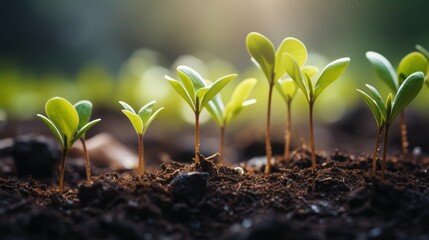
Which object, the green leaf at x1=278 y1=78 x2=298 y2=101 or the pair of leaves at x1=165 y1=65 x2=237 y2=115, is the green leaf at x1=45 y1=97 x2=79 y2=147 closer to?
the pair of leaves at x1=165 y1=65 x2=237 y2=115

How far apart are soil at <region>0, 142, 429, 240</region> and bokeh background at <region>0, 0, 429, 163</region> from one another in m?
0.64

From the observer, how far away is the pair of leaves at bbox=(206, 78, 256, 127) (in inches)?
84.5

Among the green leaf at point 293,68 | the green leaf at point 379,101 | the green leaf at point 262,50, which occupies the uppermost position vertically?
the green leaf at point 262,50

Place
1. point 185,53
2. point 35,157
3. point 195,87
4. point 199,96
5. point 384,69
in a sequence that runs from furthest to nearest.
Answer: point 185,53 < point 35,157 < point 384,69 < point 195,87 < point 199,96

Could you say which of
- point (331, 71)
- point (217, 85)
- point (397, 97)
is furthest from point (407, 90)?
point (217, 85)

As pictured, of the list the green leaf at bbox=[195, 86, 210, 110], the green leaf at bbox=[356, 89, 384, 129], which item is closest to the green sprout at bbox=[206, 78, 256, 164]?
the green leaf at bbox=[195, 86, 210, 110]

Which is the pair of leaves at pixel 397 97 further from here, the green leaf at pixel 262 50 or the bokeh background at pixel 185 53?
the bokeh background at pixel 185 53

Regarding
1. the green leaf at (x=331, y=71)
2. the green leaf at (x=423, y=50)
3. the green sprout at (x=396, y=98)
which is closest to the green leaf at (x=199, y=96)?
the green leaf at (x=331, y=71)

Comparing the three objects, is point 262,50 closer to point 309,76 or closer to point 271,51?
point 271,51

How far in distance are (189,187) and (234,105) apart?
2.14 ft

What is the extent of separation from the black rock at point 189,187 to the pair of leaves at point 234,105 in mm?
542

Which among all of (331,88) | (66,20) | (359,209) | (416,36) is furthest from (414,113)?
(66,20)

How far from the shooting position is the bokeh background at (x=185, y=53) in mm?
3423

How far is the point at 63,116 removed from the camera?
1.82 metres
